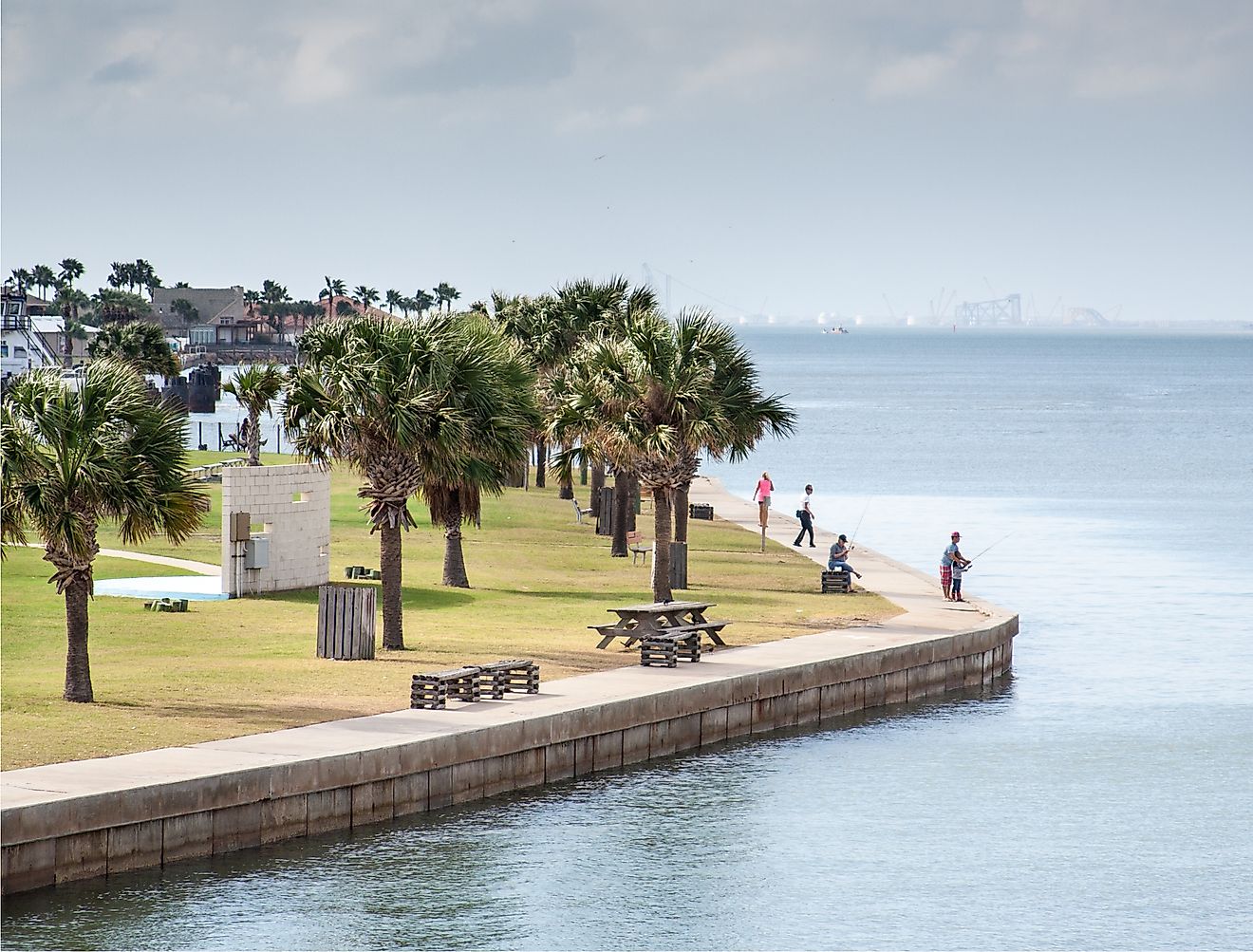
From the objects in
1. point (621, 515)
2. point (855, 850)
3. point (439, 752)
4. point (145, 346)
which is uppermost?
point (145, 346)

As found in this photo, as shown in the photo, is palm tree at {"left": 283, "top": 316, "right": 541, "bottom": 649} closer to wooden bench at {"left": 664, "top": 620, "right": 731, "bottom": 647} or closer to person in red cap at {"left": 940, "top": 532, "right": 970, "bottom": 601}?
wooden bench at {"left": 664, "top": 620, "right": 731, "bottom": 647}

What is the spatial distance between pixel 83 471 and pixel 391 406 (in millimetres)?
6611

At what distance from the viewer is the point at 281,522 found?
35.5 meters

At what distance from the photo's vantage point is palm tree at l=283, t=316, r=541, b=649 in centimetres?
2847

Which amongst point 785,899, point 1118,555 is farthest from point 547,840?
point 1118,555

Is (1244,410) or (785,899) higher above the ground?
(1244,410)

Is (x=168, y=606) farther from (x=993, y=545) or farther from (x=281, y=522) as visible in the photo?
(x=993, y=545)

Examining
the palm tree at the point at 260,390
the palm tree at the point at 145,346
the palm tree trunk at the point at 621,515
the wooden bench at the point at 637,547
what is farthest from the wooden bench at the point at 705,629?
the palm tree at the point at 145,346

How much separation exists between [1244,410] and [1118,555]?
120431mm

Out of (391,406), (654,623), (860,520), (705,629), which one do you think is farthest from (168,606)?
(860,520)

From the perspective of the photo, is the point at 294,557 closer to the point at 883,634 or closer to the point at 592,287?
the point at 883,634

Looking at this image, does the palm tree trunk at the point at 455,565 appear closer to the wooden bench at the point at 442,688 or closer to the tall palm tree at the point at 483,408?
the tall palm tree at the point at 483,408

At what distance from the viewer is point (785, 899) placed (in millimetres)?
Result: 19844

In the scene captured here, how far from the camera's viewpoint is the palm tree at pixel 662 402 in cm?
3512
